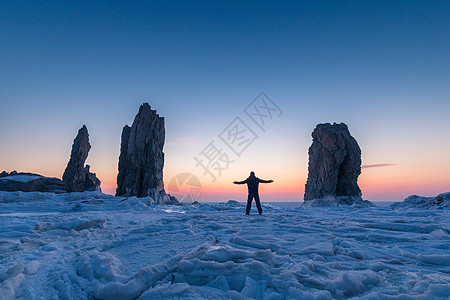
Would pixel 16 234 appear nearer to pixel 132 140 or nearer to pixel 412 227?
pixel 412 227

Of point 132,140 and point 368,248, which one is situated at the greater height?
point 132,140

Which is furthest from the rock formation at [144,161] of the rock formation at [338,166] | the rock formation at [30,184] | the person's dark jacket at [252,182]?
the rock formation at [338,166]

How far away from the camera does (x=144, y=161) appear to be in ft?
→ 102

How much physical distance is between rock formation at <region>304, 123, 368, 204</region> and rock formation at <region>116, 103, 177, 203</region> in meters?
21.2

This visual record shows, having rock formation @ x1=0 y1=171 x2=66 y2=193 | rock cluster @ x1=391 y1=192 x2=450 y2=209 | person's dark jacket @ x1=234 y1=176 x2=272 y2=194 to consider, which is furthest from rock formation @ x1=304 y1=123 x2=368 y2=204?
rock formation @ x1=0 y1=171 x2=66 y2=193

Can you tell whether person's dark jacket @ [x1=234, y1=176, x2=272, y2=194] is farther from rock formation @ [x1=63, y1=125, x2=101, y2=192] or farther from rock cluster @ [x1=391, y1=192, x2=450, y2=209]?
rock formation @ [x1=63, y1=125, x2=101, y2=192]

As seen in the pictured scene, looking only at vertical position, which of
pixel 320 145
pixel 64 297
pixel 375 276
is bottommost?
pixel 64 297

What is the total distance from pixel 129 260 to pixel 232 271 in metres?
2.02

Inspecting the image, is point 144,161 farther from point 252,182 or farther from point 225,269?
point 225,269

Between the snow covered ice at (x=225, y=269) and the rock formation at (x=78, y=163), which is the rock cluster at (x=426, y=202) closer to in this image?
the snow covered ice at (x=225, y=269)

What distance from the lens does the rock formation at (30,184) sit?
25.1m

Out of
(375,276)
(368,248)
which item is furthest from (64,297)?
(368,248)

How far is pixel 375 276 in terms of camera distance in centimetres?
303

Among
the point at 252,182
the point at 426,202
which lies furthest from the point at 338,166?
the point at 252,182
